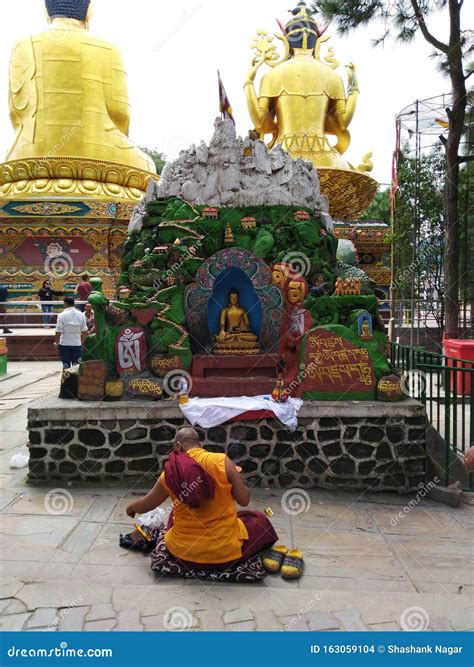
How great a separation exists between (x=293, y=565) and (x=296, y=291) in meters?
3.20

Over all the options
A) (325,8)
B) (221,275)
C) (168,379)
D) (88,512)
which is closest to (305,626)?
(88,512)

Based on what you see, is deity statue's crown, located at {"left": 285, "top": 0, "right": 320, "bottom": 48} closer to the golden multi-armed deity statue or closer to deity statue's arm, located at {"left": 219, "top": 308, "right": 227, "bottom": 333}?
the golden multi-armed deity statue

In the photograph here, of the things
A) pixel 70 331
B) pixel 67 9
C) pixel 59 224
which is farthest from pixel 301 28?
pixel 70 331

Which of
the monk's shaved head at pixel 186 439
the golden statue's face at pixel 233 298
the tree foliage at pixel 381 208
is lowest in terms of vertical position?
the monk's shaved head at pixel 186 439

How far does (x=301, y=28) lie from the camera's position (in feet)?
62.7

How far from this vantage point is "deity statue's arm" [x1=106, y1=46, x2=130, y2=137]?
63.8 feet

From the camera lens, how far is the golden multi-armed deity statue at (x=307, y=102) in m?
18.4

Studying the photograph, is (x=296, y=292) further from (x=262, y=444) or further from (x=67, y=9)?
(x=67, y=9)

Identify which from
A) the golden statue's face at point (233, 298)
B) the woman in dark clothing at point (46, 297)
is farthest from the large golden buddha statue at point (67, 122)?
the golden statue's face at point (233, 298)

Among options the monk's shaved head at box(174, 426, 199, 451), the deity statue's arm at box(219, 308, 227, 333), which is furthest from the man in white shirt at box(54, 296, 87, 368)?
the monk's shaved head at box(174, 426, 199, 451)

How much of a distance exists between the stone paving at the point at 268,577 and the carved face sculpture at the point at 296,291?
6.76 ft

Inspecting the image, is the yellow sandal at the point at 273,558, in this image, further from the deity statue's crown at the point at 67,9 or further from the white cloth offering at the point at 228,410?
the deity statue's crown at the point at 67,9

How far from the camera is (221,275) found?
6215 millimetres

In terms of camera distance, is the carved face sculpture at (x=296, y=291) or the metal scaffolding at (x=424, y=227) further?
the metal scaffolding at (x=424, y=227)
